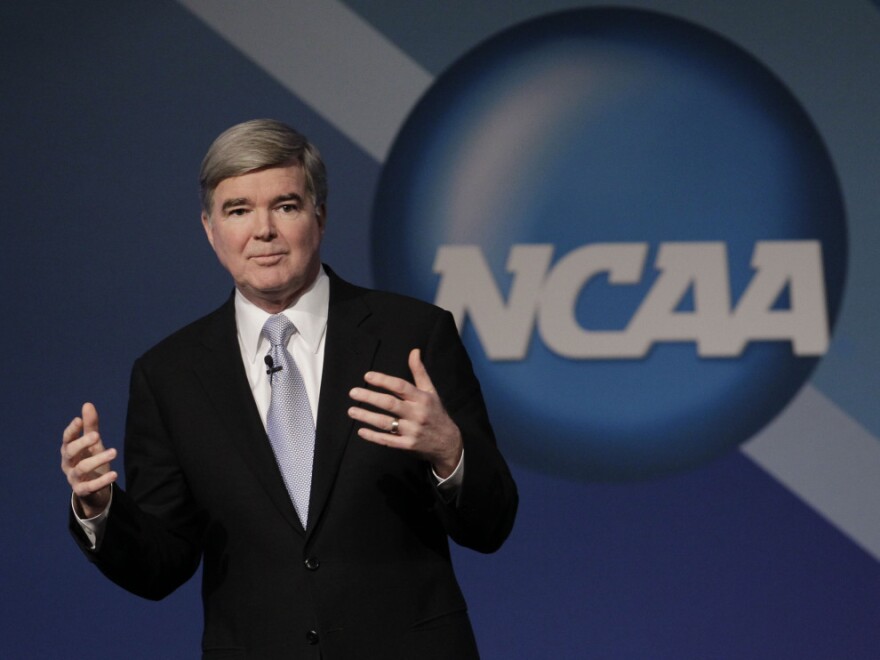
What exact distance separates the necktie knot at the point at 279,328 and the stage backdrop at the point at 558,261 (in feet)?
4.93

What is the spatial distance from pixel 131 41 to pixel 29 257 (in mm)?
629

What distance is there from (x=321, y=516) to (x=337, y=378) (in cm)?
20

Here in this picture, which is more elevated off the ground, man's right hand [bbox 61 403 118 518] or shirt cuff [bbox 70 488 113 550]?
man's right hand [bbox 61 403 118 518]

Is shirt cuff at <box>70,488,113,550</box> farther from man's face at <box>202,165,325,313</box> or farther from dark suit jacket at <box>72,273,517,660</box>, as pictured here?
man's face at <box>202,165,325,313</box>

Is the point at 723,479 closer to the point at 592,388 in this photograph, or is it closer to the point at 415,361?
the point at 592,388

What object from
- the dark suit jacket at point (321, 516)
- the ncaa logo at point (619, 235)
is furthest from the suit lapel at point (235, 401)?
the ncaa logo at point (619, 235)

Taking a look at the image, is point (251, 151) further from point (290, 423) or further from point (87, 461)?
point (87, 461)

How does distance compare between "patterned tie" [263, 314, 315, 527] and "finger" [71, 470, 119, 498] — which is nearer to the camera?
"finger" [71, 470, 119, 498]

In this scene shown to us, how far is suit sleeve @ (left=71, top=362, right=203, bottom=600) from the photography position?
1.77 metres

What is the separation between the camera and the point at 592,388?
339 cm

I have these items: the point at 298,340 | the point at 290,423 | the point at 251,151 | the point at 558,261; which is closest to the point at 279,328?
the point at 298,340

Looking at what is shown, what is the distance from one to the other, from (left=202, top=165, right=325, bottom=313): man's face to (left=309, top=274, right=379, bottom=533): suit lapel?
0.08 metres

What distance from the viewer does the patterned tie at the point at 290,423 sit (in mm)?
1814

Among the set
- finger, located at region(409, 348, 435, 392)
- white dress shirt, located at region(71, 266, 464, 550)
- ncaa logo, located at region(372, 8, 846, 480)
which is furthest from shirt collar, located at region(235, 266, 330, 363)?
ncaa logo, located at region(372, 8, 846, 480)
